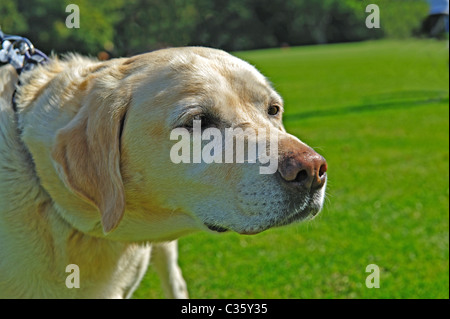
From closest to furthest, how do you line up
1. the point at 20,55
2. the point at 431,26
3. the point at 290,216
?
the point at 290,216, the point at 20,55, the point at 431,26

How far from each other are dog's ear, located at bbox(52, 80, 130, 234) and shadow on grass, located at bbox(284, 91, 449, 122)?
1233 centimetres

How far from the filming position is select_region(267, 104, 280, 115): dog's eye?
10.3 ft

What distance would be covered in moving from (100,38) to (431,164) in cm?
3469

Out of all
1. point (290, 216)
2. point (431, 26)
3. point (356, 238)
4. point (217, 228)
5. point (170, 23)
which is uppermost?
point (290, 216)

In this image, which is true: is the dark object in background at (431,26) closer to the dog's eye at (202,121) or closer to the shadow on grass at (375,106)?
the shadow on grass at (375,106)

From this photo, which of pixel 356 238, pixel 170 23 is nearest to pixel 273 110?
pixel 356 238

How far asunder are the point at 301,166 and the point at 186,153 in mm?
599

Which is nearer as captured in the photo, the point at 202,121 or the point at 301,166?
the point at 301,166

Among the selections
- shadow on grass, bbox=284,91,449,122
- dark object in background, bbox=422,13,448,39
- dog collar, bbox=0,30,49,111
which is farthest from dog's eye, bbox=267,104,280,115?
A: dark object in background, bbox=422,13,448,39

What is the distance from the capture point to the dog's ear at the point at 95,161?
2.79m

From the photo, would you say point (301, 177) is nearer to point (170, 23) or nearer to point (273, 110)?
point (273, 110)

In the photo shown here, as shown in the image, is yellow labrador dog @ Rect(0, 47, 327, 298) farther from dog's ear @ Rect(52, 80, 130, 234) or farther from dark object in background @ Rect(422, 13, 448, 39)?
dark object in background @ Rect(422, 13, 448, 39)

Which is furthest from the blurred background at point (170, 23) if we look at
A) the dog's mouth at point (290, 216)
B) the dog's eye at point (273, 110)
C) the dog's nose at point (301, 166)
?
the dog's nose at point (301, 166)

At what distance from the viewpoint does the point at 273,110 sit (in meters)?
3.18
